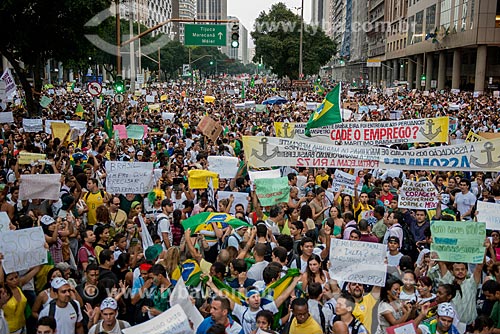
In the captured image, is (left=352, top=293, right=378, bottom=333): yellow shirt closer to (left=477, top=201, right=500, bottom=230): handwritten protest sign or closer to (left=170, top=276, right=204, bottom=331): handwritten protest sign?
(left=170, top=276, right=204, bottom=331): handwritten protest sign

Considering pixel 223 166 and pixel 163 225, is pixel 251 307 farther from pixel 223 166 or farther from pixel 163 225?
pixel 223 166

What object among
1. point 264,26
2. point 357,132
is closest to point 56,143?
point 357,132

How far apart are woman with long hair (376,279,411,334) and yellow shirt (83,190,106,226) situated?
5.18 meters

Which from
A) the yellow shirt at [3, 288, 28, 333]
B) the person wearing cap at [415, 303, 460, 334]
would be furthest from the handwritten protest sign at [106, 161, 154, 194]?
the person wearing cap at [415, 303, 460, 334]

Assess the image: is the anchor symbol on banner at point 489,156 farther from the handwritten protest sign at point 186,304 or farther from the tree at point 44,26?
the tree at point 44,26

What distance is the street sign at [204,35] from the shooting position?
2927 cm

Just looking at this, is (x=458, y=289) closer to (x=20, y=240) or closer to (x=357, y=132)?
(x=20, y=240)

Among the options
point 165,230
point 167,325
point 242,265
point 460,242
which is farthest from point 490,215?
point 167,325

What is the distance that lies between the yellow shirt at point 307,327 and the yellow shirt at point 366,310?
547 millimetres

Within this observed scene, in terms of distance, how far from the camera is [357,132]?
11734 millimetres

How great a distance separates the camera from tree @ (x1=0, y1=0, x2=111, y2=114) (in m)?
24.9

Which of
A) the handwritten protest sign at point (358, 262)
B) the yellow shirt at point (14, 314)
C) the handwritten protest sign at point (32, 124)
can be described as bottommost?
the yellow shirt at point (14, 314)

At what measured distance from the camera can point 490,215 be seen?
8062mm

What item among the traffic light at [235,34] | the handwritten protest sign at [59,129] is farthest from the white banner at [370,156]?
the traffic light at [235,34]
